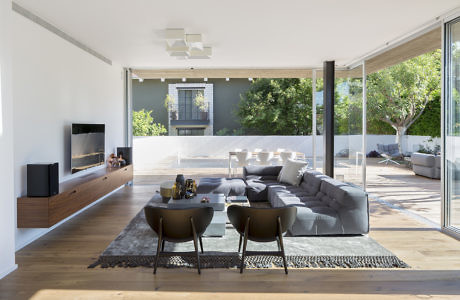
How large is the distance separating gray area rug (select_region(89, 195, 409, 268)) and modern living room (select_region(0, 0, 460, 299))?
2cm

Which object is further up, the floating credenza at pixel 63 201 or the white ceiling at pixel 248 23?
the white ceiling at pixel 248 23

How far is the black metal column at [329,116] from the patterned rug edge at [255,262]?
4.10 meters

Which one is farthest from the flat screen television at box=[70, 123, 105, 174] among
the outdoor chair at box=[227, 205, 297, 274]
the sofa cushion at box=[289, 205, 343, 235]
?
the sofa cushion at box=[289, 205, 343, 235]

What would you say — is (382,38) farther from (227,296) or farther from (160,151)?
(160,151)

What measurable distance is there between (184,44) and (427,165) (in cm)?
779

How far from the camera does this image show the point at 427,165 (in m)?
10.2

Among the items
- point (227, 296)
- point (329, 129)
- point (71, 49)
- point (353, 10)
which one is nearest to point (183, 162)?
point (329, 129)

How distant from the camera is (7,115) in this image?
3.58 m

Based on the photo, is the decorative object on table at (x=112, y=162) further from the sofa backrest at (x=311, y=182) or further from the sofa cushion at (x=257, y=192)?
the sofa backrest at (x=311, y=182)

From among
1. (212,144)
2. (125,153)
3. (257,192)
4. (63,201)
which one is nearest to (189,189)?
(257,192)

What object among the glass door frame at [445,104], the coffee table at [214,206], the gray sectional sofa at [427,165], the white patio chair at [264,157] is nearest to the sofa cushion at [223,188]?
the coffee table at [214,206]

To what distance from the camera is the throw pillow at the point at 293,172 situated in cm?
653

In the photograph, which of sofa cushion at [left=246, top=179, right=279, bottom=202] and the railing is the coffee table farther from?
the railing

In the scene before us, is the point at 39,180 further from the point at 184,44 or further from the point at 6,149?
the point at 184,44
